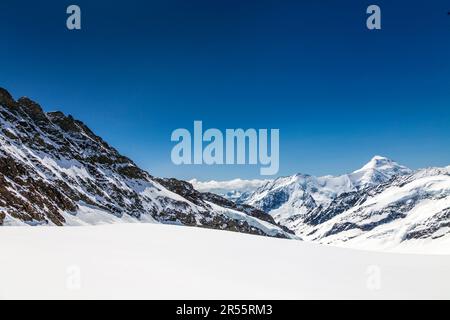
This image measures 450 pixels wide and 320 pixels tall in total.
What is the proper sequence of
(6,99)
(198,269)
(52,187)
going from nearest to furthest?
(198,269), (52,187), (6,99)

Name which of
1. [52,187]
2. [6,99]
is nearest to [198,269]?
[52,187]

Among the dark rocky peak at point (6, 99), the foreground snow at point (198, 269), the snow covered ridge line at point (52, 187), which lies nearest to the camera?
the foreground snow at point (198, 269)

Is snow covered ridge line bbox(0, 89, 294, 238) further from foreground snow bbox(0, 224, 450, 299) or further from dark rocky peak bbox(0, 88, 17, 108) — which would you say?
foreground snow bbox(0, 224, 450, 299)

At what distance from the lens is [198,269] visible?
23.1ft

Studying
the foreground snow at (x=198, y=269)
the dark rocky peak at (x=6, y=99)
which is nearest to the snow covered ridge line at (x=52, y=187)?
the dark rocky peak at (x=6, y=99)

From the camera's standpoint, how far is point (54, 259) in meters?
7.09

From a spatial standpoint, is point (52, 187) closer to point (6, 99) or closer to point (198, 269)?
point (6, 99)

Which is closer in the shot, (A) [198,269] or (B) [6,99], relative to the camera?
(A) [198,269]

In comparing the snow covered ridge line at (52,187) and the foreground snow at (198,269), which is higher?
the snow covered ridge line at (52,187)

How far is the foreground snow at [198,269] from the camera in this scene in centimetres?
574

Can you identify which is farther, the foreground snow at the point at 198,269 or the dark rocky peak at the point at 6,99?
the dark rocky peak at the point at 6,99

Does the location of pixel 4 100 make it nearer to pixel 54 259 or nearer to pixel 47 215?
pixel 47 215

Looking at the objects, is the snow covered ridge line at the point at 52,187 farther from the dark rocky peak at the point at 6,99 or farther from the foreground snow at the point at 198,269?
the foreground snow at the point at 198,269
